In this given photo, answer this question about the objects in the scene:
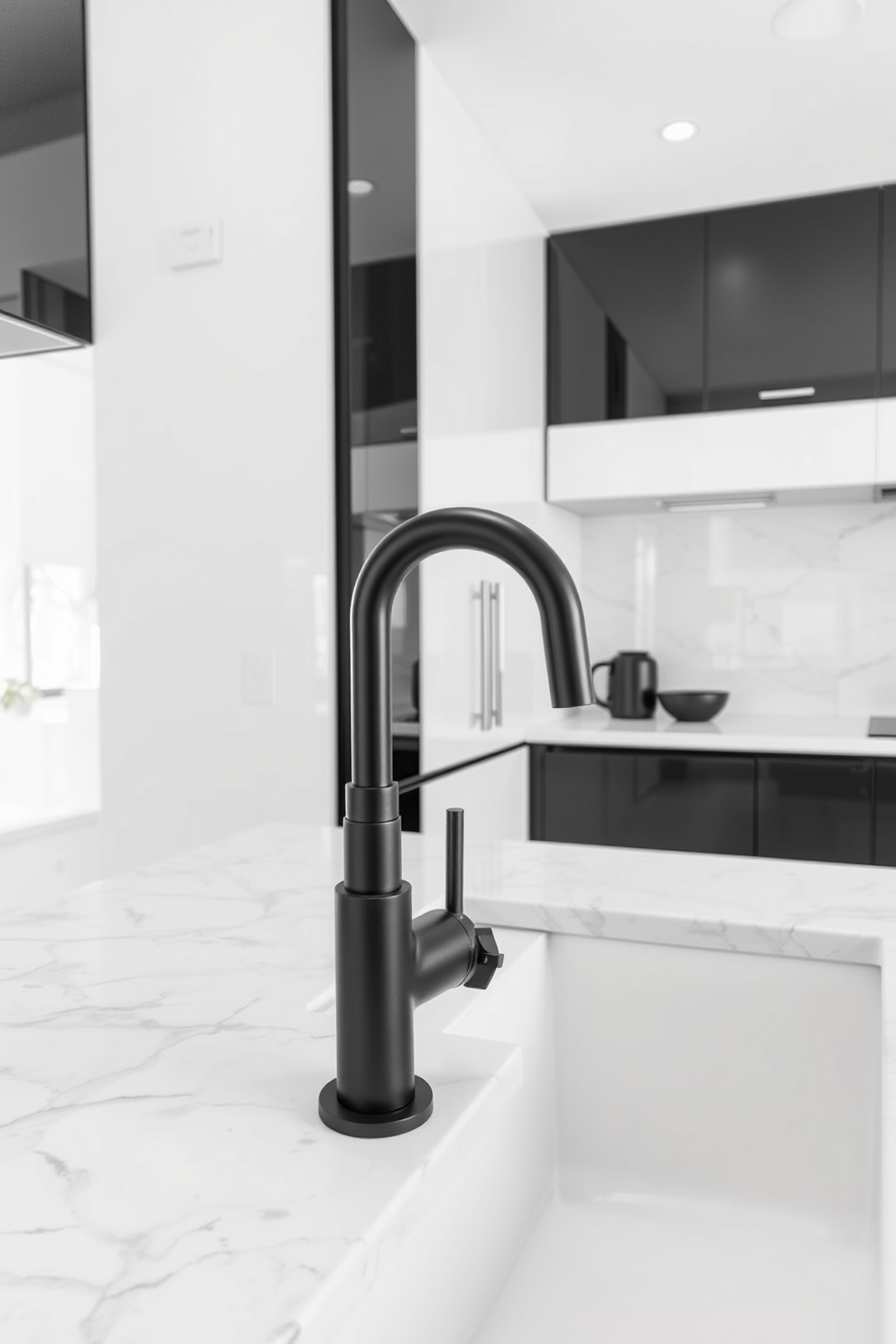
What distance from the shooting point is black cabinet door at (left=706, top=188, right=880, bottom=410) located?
3.05 m

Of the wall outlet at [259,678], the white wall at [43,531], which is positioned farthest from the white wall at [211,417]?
the white wall at [43,531]

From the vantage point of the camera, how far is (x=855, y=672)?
3.45 m

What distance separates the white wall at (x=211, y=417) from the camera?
2158mm

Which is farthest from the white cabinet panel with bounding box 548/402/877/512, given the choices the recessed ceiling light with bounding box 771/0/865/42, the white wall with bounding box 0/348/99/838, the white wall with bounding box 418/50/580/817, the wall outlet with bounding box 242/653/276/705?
the white wall with bounding box 0/348/99/838

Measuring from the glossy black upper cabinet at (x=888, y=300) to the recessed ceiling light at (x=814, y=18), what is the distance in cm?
88

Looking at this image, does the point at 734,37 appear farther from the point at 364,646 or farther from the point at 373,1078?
the point at 373,1078

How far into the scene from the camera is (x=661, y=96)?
101 inches

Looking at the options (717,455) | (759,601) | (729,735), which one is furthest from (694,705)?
(717,455)

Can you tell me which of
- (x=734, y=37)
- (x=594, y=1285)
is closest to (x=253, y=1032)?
(x=594, y=1285)

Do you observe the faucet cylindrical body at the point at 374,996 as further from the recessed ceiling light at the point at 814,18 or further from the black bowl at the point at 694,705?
the black bowl at the point at 694,705

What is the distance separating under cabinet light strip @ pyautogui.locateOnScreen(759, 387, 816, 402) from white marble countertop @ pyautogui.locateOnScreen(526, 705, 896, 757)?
1.03m

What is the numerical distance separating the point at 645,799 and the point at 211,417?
1.66 meters

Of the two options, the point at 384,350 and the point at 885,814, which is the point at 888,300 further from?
the point at 384,350

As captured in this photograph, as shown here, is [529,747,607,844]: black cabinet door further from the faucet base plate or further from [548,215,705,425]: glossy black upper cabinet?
the faucet base plate
